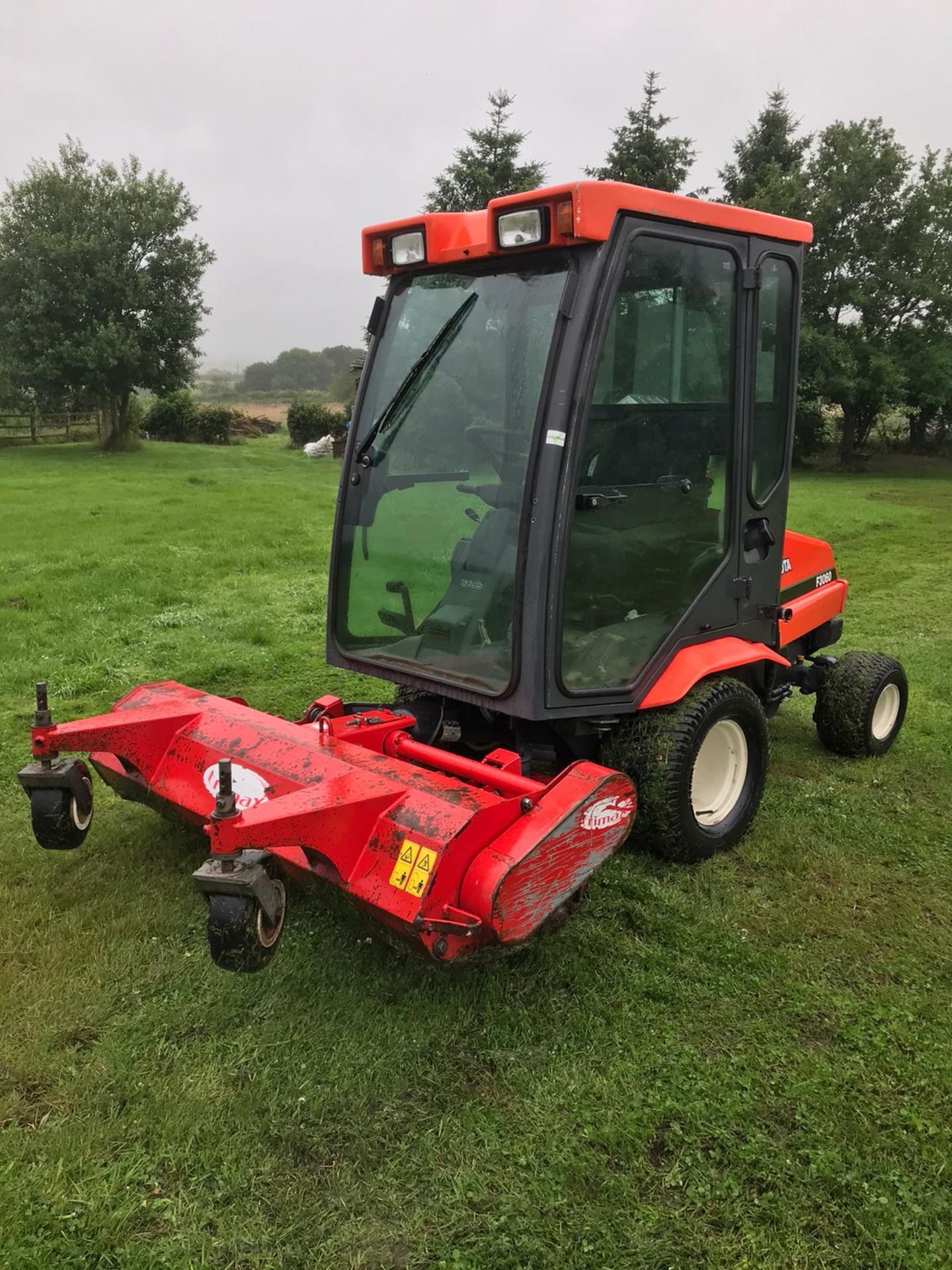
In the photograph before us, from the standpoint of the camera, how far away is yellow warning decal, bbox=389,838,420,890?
8.46 feet

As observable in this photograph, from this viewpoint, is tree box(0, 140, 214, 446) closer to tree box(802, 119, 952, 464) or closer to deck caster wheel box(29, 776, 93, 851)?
tree box(802, 119, 952, 464)

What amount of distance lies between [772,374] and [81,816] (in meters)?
3.13

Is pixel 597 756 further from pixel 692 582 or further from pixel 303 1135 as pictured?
pixel 303 1135

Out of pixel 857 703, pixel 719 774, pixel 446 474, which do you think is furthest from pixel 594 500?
pixel 857 703

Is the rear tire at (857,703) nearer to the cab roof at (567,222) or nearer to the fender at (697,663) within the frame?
the fender at (697,663)

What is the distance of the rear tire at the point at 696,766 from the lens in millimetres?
3404

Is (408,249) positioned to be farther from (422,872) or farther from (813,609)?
(813,609)

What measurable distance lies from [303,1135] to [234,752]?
1265mm

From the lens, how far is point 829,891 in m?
3.60

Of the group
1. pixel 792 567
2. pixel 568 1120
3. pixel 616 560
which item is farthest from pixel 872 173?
pixel 568 1120

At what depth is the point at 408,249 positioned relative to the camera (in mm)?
3459

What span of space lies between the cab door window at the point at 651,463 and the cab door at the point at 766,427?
11 centimetres

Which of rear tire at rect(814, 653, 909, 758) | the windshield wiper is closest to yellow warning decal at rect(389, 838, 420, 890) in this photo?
the windshield wiper

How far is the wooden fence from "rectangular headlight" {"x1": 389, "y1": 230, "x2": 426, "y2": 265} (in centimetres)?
2560
